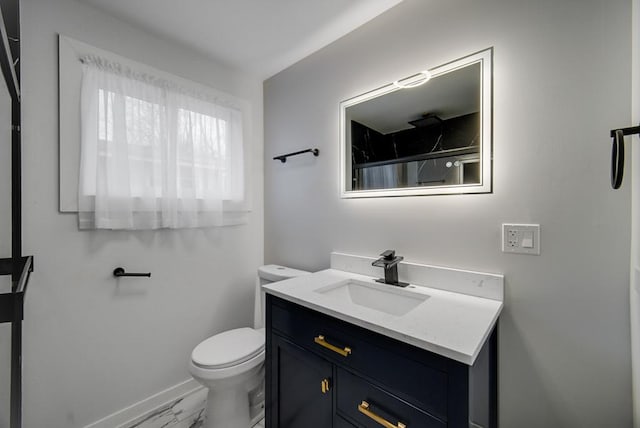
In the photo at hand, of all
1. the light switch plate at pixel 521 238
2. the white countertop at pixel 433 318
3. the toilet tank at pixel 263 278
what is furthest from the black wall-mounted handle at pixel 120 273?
the light switch plate at pixel 521 238

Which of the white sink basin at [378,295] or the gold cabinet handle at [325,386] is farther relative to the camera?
the white sink basin at [378,295]

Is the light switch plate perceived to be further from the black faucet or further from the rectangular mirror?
the black faucet

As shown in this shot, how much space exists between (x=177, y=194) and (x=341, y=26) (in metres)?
1.44

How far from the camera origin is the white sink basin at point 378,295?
1266 mm

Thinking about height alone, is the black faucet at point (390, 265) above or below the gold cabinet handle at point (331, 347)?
above

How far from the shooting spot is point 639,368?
A: 0.79 m

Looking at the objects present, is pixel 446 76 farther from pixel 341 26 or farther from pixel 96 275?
pixel 96 275

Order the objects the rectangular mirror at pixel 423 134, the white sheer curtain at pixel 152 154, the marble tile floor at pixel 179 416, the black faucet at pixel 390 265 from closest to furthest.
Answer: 1. the rectangular mirror at pixel 423 134
2. the black faucet at pixel 390 265
3. the white sheer curtain at pixel 152 154
4. the marble tile floor at pixel 179 416

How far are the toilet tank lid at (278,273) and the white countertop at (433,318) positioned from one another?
0.40 m

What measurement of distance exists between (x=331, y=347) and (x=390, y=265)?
0.48m

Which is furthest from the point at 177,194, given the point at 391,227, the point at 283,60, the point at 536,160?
the point at 536,160

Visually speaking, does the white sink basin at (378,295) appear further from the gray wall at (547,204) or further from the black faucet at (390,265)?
the gray wall at (547,204)

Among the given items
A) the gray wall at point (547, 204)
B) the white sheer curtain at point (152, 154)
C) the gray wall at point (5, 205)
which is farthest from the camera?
the white sheer curtain at point (152, 154)

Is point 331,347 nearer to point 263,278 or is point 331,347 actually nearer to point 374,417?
point 374,417
